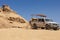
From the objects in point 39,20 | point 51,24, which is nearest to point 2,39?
point 51,24

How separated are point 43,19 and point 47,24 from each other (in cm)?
153

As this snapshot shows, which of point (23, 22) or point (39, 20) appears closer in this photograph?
point (39, 20)

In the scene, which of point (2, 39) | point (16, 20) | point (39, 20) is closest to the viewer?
point (2, 39)

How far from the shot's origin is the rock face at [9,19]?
94.5ft

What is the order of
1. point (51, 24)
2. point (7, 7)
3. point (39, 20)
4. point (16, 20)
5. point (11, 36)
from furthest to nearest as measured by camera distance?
1. point (7, 7)
2. point (16, 20)
3. point (39, 20)
4. point (51, 24)
5. point (11, 36)

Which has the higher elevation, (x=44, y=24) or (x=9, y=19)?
(x=9, y=19)

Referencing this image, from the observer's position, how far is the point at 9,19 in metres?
31.3

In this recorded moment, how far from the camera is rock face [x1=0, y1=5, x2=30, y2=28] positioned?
94.5 ft

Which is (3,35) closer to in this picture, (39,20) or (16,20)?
(39,20)

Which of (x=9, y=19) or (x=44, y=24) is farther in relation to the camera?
(x=9, y=19)

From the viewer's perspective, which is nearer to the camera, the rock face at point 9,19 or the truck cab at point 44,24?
the truck cab at point 44,24

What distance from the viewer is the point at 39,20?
93.8ft

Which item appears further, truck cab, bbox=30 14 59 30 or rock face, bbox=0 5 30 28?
rock face, bbox=0 5 30 28

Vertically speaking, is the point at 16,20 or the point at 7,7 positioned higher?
the point at 7,7
